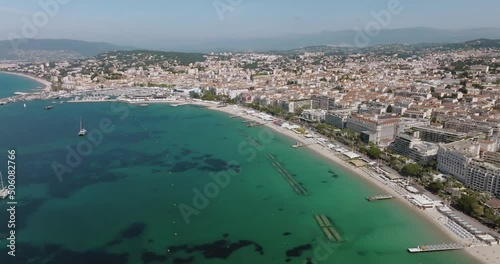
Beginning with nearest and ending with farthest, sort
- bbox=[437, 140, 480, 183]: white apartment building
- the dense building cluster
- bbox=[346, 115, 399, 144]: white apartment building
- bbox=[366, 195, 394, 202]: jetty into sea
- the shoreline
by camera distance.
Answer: bbox=[366, 195, 394, 202]: jetty into sea, bbox=[437, 140, 480, 183]: white apartment building, the dense building cluster, bbox=[346, 115, 399, 144]: white apartment building, the shoreline

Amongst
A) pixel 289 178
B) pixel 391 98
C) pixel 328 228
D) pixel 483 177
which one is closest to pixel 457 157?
pixel 483 177

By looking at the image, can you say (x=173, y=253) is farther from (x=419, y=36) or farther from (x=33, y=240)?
(x=419, y=36)

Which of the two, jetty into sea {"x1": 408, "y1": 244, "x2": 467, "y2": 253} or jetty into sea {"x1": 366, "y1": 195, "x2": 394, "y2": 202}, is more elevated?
jetty into sea {"x1": 366, "y1": 195, "x2": 394, "y2": 202}

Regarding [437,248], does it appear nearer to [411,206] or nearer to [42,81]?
[411,206]

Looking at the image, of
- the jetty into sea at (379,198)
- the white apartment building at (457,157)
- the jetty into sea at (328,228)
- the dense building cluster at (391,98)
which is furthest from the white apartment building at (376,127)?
the jetty into sea at (328,228)

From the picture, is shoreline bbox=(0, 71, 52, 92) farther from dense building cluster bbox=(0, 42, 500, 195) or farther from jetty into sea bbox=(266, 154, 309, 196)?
jetty into sea bbox=(266, 154, 309, 196)

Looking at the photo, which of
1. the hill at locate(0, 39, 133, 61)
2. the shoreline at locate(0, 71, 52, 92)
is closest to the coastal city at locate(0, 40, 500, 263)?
the shoreline at locate(0, 71, 52, 92)
